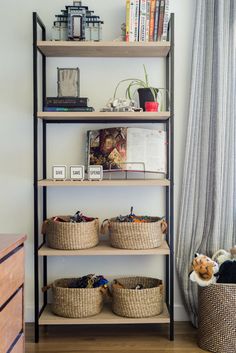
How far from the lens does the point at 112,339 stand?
9.71 ft

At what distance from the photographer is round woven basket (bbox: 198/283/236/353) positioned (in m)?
2.71

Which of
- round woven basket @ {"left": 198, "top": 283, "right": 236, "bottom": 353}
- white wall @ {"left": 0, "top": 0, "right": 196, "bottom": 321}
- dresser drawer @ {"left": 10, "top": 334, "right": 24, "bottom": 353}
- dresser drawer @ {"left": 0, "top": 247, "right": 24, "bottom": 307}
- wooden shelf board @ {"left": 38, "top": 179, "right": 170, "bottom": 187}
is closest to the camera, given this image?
dresser drawer @ {"left": 0, "top": 247, "right": 24, "bottom": 307}

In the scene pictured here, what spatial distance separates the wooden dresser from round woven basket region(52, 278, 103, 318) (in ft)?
2.04

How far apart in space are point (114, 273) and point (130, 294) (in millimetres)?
364

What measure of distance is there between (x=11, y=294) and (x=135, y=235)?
99 centimetres

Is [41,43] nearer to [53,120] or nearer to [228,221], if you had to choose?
[53,120]

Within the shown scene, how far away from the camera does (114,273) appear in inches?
128

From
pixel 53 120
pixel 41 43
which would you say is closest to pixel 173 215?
pixel 53 120

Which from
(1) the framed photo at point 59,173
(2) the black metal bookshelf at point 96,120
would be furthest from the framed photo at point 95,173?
(2) the black metal bookshelf at point 96,120

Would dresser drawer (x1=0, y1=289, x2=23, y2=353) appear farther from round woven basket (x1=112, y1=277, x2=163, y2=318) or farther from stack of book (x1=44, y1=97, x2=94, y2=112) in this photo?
stack of book (x1=44, y1=97, x2=94, y2=112)

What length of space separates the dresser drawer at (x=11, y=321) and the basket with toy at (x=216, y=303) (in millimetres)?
1049

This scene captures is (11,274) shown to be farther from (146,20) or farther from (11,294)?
(146,20)

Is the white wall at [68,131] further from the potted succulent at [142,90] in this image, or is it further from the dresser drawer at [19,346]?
the dresser drawer at [19,346]

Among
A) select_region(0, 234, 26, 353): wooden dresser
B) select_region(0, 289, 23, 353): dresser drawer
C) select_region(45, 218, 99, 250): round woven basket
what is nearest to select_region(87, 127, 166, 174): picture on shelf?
select_region(45, 218, 99, 250): round woven basket
